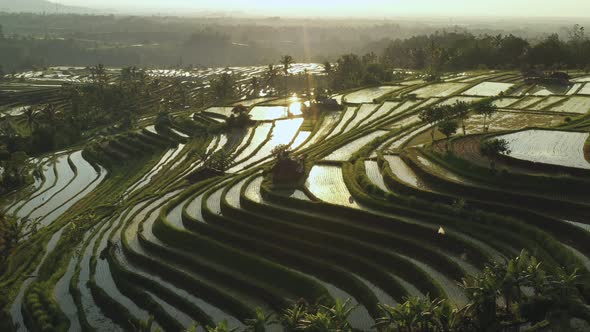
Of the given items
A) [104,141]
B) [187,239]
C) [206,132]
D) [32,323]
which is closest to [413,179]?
[187,239]

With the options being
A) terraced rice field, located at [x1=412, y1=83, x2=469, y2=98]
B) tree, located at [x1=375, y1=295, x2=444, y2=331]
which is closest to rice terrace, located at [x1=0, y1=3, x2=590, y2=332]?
tree, located at [x1=375, y1=295, x2=444, y2=331]

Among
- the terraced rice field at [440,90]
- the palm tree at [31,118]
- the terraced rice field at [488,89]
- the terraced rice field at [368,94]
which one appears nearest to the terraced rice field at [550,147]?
the terraced rice field at [488,89]

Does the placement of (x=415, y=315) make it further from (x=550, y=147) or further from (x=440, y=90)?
(x=440, y=90)

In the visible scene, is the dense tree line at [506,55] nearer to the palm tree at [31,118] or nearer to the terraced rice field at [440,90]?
the terraced rice field at [440,90]

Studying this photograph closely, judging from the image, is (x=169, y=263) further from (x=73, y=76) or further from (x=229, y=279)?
(x=73, y=76)

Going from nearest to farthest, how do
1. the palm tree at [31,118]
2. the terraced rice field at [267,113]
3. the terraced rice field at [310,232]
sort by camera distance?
the terraced rice field at [310,232] → the terraced rice field at [267,113] → the palm tree at [31,118]

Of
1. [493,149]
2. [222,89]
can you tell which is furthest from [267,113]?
[493,149]

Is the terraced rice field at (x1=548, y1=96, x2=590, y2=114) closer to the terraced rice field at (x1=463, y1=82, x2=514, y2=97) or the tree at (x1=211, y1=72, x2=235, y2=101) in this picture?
the terraced rice field at (x1=463, y1=82, x2=514, y2=97)
